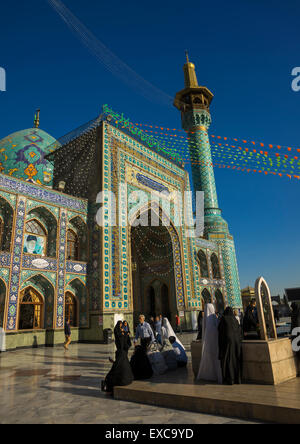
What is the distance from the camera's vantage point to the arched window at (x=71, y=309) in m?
14.6

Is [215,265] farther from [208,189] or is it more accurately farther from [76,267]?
[76,267]

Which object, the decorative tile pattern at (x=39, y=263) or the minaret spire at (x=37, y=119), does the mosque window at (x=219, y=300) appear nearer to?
the decorative tile pattern at (x=39, y=263)

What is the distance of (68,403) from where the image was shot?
4414 millimetres

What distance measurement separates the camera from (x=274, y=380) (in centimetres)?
434

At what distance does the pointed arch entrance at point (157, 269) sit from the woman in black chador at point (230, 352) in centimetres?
1376

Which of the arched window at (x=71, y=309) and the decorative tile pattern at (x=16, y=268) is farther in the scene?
the arched window at (x=71, y=309)

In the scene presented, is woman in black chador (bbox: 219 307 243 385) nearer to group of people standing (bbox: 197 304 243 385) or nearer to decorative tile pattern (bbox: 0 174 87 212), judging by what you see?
group of people standing (bbox: 197 304 243 385)

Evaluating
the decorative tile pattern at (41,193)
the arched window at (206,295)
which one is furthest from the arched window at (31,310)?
the arched window at (206,295)

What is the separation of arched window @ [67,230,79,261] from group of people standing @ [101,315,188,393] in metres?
9.21

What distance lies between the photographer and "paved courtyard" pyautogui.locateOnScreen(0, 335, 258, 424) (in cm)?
362

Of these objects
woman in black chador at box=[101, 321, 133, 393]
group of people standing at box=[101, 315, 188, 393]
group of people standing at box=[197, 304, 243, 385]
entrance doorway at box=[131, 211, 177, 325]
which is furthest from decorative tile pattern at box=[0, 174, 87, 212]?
group of people standing at box=[197, 304, 243, 385]

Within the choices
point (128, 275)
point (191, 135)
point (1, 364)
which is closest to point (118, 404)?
point (1, 364)

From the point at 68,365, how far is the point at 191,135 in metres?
23.2
